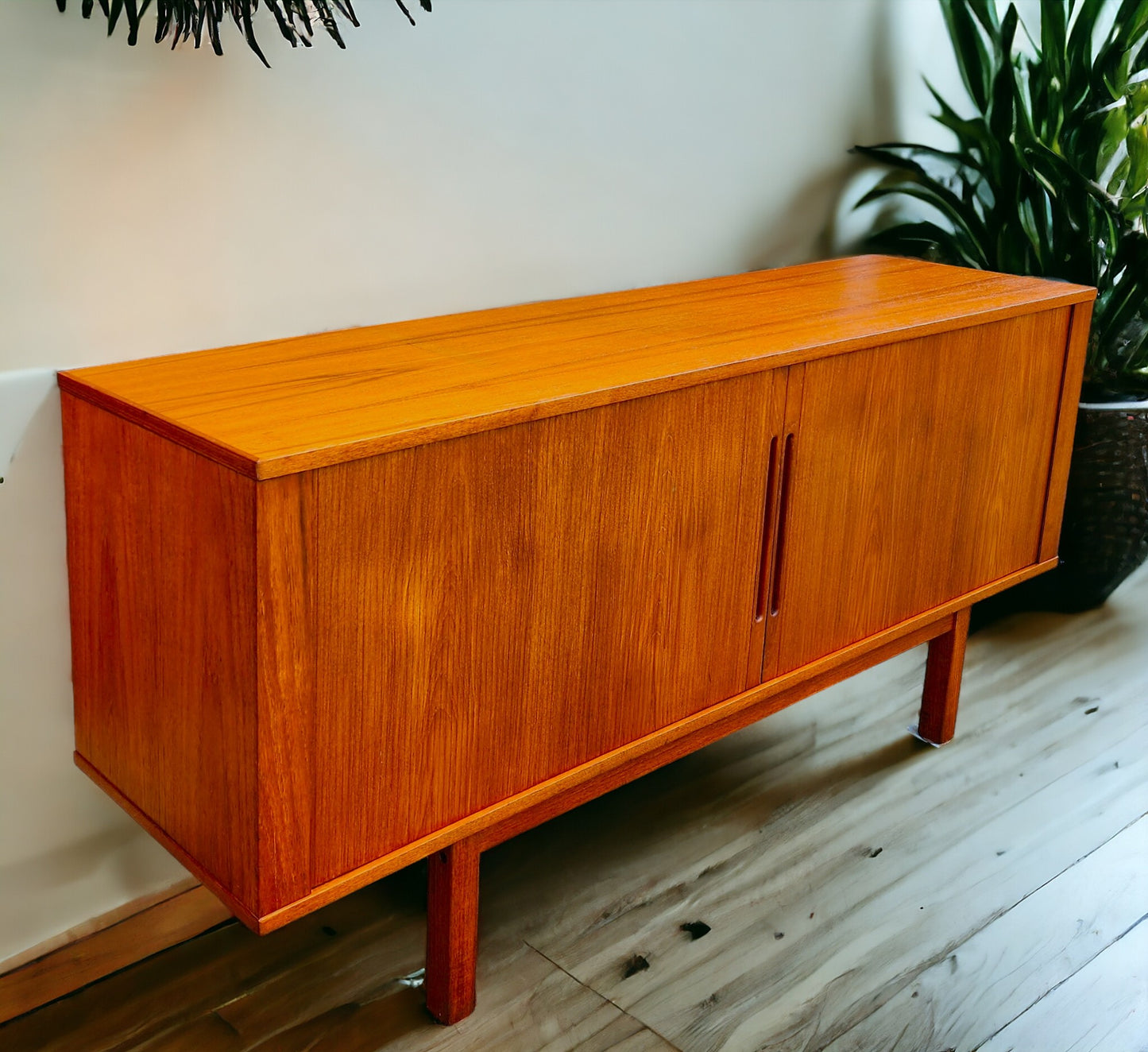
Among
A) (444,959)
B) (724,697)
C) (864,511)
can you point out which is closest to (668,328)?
(864,511)

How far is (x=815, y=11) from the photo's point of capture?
2.43 m

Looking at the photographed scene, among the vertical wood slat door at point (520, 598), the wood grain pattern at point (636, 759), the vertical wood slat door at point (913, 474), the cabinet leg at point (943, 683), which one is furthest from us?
the cabinet leg at point (943, 683)

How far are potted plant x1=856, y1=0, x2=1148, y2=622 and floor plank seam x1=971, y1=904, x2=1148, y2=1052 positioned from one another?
3.67 ft

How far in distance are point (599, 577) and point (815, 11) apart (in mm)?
1393

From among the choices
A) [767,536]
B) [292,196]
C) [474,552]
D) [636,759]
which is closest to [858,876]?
[636,759]

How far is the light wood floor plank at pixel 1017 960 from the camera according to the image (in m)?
1.67

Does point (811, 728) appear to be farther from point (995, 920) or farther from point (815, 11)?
point (815, 11)

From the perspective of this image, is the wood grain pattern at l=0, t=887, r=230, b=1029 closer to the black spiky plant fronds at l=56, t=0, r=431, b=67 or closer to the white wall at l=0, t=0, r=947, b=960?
the white wall at l=0, t=0, r=947, b=960

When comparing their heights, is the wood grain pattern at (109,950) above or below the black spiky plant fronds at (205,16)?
below

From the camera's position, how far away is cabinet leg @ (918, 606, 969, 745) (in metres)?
2.34

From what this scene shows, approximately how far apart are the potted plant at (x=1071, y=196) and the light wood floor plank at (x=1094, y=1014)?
1.21m

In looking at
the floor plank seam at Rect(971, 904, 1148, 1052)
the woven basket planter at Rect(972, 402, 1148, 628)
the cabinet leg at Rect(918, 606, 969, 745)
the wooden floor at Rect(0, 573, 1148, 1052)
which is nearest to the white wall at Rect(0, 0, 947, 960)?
the wooden floor at Rect(0, 573, 1148, 1052)

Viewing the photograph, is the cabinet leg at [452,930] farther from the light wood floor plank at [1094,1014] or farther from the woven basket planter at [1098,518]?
the woven basket planter at [1098,518]

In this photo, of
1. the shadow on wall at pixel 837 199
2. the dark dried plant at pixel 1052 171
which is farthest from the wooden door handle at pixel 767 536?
the dark dried plant at pixel 1052 171
